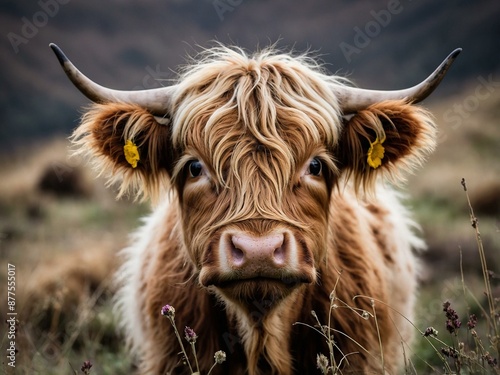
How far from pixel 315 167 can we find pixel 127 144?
3.48 ft

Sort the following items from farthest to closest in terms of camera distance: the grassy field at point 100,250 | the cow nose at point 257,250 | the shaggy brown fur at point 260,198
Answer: the grassy field at point 100,250
the shaggy brown fur at point 260,198
the cow nose at point 257,250

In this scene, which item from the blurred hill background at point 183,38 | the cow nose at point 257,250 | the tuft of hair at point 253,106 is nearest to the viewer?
the cow nose at point 257,250

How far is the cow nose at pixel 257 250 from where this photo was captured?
252 cm

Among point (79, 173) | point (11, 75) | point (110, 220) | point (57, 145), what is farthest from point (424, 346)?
point (11, 75)

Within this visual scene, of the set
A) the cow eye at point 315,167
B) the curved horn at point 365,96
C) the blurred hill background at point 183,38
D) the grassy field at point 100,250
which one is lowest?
the grassy field at point 100,250

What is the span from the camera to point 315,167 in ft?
10.4

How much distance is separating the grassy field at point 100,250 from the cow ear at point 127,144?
1178mm

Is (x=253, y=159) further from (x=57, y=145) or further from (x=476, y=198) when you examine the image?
(x=57, y=145)

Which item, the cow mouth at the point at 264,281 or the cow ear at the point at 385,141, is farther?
the cow ear at the point at 385,141

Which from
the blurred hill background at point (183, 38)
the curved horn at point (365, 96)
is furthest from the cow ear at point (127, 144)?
the blurred hill background at point (183, 38)

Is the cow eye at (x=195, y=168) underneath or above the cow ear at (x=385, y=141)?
underneath

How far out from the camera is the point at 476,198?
10531mm

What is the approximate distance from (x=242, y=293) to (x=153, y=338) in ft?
3.55

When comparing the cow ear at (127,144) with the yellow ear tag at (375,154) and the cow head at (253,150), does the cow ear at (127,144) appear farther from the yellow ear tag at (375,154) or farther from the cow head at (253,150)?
the yellow ear tag at (375,154)
